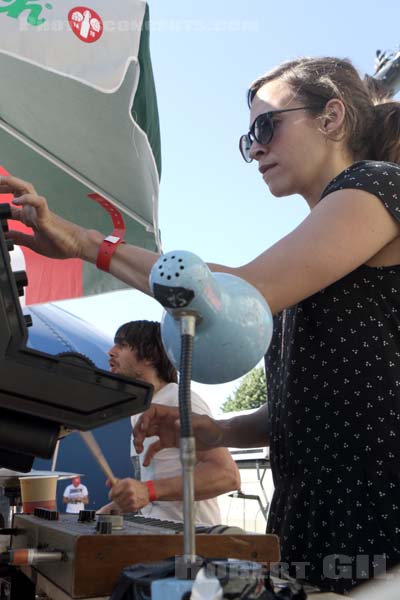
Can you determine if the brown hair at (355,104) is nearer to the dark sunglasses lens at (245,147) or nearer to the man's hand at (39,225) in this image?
the dark sunglasses lens at (245,147)

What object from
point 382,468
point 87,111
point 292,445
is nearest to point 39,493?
point 292,445

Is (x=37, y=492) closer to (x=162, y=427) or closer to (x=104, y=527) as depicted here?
(x=162, y=427)

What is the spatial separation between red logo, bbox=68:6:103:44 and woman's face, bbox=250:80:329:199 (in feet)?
4.94

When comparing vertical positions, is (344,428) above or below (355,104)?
below

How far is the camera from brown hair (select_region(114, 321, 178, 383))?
8.95 feet

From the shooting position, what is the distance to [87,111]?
2.64 meters

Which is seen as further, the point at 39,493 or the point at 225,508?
the point at 225,508

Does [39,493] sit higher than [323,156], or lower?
lower

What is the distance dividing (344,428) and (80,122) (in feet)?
6.82

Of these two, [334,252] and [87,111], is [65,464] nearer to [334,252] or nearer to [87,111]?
[87,111]

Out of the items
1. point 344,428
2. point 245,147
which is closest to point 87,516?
point 344,428

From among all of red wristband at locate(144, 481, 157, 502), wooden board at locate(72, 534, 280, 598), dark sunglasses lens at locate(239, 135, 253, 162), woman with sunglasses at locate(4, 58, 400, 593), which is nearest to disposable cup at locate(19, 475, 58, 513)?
red wristband at locate(144, 481, 157, 502)

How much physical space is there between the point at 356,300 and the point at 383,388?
16 cm

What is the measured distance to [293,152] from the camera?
4.15 ft
